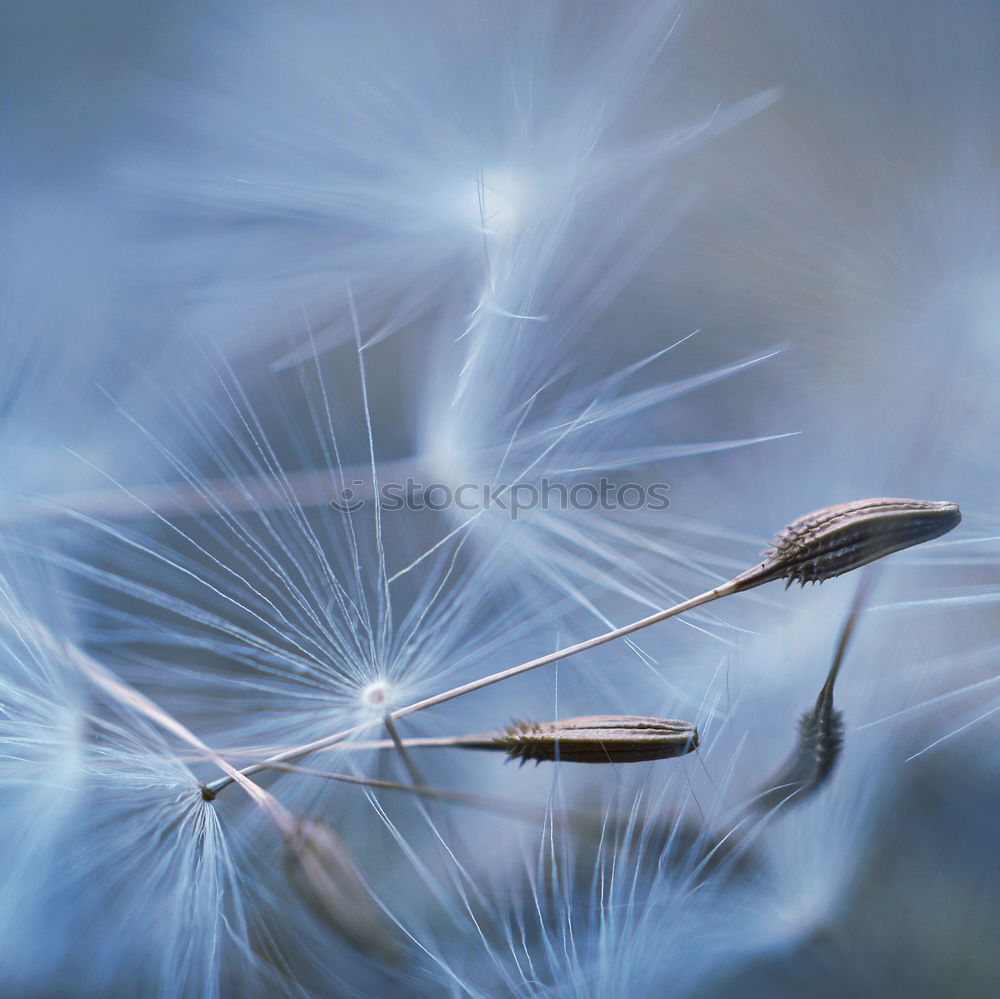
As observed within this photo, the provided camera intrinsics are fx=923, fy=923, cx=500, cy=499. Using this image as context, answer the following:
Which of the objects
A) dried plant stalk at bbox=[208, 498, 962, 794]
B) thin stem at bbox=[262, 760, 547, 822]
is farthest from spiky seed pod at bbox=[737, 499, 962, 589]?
thin stem at bbox=[262, 760, 547, 822]

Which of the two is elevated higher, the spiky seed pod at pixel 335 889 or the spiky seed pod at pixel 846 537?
the spiky seed pod at pixel 846 537

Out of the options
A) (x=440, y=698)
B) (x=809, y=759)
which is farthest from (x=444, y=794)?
(x=809, y=759)

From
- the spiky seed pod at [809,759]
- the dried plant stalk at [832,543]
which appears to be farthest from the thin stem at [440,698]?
the spiky seed pod at [809,759]

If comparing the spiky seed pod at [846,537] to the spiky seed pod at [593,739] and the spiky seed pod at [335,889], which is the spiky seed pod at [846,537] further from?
the spiky seed pod at [335,889]

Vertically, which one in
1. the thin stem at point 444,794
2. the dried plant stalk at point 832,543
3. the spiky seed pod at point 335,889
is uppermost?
the dried plant stalk at point 832,543

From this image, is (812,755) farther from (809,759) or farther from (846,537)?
(846,537)

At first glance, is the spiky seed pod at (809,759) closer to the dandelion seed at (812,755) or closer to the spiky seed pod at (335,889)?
the dandelion seed at (812,755)

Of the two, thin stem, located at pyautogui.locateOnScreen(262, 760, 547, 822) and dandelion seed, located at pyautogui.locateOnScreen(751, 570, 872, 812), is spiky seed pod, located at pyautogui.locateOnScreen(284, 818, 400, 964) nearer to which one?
thin stem, located at pyautogui.locateOnScreen(262, 760, 547, 822)
